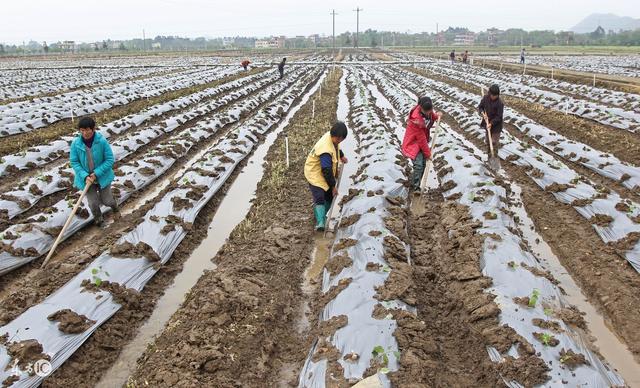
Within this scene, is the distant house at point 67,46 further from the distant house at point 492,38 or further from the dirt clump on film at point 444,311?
the dirt clump on film at point 444,311

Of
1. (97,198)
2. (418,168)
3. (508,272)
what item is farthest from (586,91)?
(97,198)

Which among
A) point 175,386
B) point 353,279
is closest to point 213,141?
point 353,279

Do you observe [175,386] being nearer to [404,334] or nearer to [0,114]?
[404,334]

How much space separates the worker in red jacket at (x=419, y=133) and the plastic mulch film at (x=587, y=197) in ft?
7.81

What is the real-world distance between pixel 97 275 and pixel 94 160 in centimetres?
213

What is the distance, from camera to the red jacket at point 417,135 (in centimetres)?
775

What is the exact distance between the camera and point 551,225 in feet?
23.0

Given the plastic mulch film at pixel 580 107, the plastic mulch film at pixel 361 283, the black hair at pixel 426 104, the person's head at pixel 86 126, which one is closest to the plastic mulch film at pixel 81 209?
the person's head at pixel 86 126

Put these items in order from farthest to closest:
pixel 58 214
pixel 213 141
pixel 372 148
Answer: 1. pixel 213 141
2. pixel 372 148
3. pixel 58 214

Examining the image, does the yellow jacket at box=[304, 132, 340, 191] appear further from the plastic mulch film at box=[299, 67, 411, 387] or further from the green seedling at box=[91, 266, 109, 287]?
the green seedling at box=[91, 266, 109, 287]

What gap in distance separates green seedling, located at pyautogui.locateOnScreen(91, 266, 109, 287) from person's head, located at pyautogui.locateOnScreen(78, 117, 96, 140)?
208cm

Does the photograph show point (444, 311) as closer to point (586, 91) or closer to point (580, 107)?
point (580, 107)

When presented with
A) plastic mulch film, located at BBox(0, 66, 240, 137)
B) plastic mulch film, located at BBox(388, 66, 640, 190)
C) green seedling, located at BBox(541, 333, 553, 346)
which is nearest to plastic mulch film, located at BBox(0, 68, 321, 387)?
green seedling, located at BBox(541, 333, 553, 346)

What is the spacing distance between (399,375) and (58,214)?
5833mm
